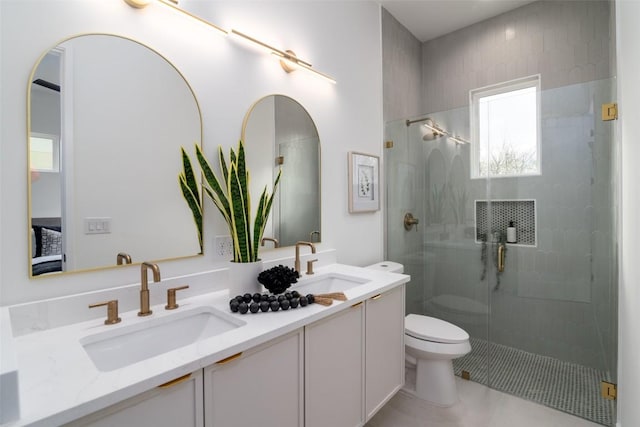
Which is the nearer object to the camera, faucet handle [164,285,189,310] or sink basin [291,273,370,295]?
faucet handle [164,285,189,310]

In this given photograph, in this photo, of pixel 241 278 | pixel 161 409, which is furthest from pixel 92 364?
pixel 241 278

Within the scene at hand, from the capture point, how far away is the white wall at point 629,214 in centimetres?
111

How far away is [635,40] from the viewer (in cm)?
110

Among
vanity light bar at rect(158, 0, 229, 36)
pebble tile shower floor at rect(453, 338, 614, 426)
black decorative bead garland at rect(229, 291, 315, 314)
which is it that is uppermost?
vanity light bar at rect(158, 0, 229, 36)

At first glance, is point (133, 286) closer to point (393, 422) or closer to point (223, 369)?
point (223, 369)

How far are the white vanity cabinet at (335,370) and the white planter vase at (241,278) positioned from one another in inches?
13.4

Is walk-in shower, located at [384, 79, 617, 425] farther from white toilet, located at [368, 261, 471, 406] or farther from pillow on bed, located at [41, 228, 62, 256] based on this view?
pillow on bed, located at [41, 228, 62, 256]

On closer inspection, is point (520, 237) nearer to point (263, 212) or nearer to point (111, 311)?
point (263, 212)

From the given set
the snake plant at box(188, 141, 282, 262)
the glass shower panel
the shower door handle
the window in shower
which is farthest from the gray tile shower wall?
the snake plant at box(188, 141, 282, 262)

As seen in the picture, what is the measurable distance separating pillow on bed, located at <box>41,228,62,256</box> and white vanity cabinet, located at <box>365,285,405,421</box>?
125 centimetres

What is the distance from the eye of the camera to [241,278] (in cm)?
132

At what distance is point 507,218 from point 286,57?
6.99 ft

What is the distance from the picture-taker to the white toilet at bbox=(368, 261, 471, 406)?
73.8 inches

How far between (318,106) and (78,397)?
183 cm
